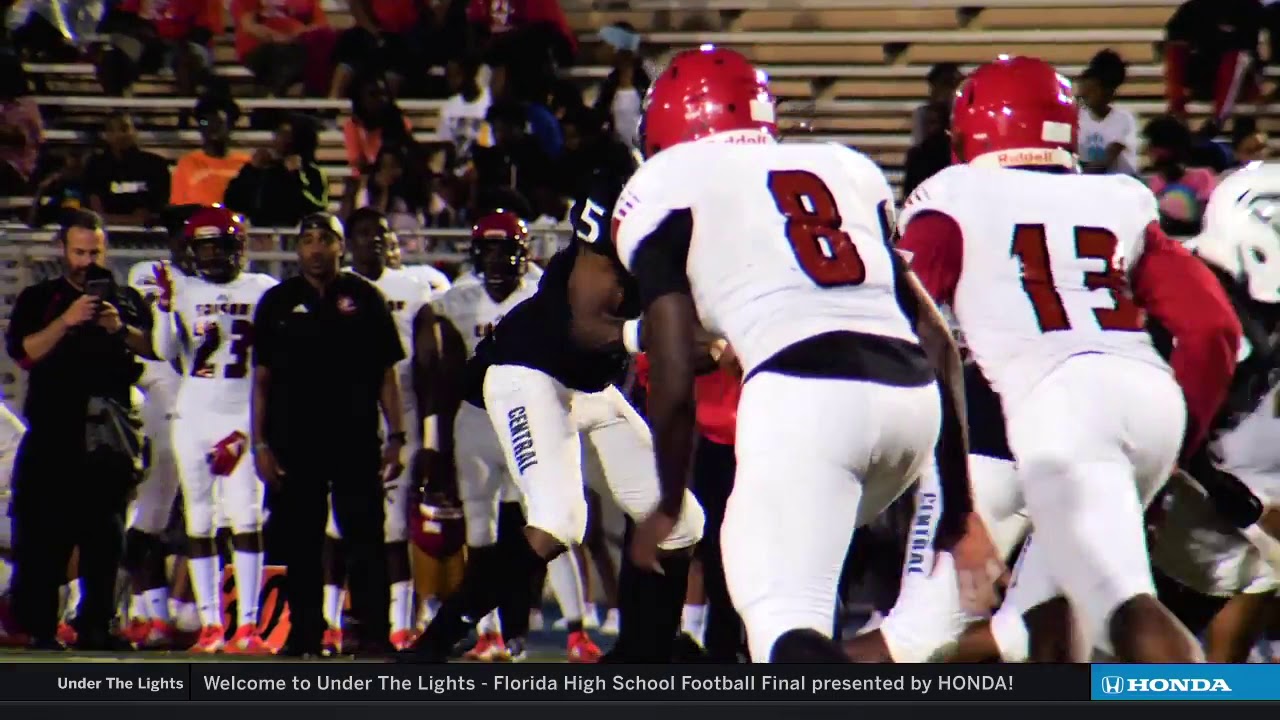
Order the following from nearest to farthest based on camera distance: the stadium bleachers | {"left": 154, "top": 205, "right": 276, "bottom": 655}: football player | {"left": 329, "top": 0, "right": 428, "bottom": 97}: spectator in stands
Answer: {"left": 154, "top": 205, "right": 276, "bottom": 655}: football player → the stadium bleachers → {"left": 329, "top": 0, "right": 428, "bottom": 97}: spectator in stands

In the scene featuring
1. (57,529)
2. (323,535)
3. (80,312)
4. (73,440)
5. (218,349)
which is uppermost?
(80,312)

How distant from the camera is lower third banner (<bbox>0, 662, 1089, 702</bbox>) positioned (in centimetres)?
468

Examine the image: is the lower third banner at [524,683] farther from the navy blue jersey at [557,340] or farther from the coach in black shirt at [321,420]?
the coach in black shirt at [321,420]

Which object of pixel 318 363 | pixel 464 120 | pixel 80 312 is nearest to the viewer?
pixel 80 312

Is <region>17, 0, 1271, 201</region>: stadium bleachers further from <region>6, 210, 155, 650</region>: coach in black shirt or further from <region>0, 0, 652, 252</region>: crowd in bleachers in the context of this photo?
<region>6, 210, 155, 650</region>: coach in black shirt

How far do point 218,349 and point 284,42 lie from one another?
14.8ft

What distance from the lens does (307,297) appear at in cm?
856

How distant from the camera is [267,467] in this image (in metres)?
8.45

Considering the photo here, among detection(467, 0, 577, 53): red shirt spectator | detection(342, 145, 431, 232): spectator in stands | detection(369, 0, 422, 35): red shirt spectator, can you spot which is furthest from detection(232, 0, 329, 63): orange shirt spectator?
detection(342, 145, 431, 232): spectator in stands

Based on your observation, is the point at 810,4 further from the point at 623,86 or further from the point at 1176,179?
the point at 1176,179

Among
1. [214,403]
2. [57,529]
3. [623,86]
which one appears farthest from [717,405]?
[623,86]

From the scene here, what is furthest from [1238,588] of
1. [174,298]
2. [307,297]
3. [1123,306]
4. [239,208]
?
[239,208]

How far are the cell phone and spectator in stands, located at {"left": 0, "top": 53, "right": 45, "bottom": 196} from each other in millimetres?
3628

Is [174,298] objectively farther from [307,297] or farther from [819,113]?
[819,113]
